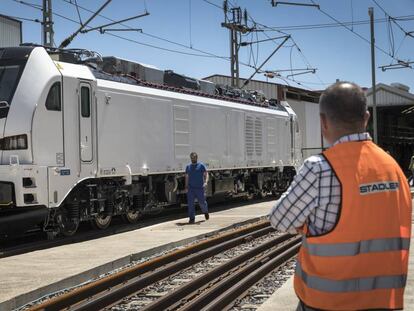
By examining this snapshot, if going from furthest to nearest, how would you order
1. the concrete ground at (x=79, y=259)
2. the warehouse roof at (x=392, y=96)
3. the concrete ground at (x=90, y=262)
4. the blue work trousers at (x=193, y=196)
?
1. the warehouse roof at (x=392, y=96)
2. the blue work trousers at (x=193, y=196)
3. the concrete ground at (x=79, y=259)
4. the concrete ground at (x=90, y=262)

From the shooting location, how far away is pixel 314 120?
142 feet

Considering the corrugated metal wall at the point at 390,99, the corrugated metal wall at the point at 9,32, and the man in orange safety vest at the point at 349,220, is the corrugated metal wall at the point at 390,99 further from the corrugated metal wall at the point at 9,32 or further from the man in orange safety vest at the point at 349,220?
the man in orange safety vest at the point at 349,220

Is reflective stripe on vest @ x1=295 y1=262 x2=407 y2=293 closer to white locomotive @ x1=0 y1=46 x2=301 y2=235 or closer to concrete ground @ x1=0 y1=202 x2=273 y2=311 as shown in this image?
concrete ground @ x1=0 y1=202 x2=273 y2=311

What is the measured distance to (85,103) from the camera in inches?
478

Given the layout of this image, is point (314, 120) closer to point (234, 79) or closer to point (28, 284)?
point (234, 79)

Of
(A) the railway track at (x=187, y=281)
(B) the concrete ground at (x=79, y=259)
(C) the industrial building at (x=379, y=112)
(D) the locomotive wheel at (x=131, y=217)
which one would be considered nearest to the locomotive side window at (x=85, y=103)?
(B) the concrete ground at (x=79, y=259)

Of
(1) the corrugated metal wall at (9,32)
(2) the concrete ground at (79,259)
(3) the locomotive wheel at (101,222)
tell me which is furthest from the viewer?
(1) the corrugated metal wall at (9,32)

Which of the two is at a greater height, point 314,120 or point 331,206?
point 314,120

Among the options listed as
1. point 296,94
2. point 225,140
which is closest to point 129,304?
point 225,140

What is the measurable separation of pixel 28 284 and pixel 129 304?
Result: 132 cm

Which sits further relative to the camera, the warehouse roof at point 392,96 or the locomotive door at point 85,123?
the warehouse roof at point 392,96

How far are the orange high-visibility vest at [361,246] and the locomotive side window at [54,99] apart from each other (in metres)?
9.16

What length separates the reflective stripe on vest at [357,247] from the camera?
249 centimetres

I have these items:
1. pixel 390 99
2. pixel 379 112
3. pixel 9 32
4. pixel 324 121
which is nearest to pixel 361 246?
pixel 324 121
